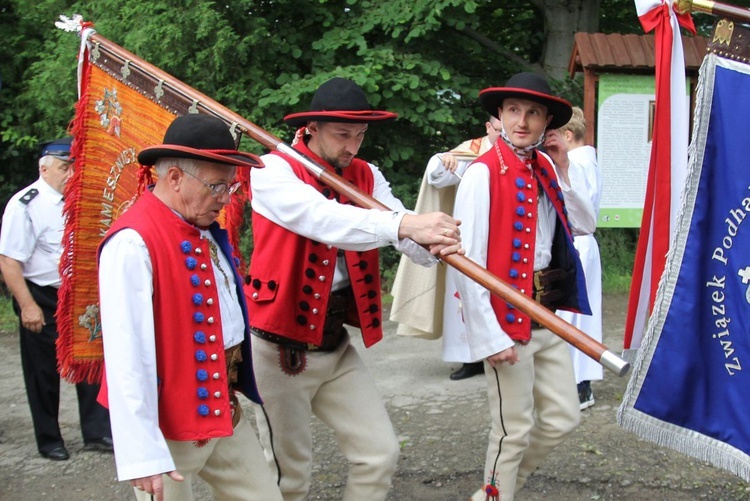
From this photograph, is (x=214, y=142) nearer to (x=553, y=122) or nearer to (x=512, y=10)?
(x=553, y=122)

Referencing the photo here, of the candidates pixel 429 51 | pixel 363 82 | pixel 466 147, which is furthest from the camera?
pixel 429 51

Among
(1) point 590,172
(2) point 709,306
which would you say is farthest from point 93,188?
(1) point 590,172

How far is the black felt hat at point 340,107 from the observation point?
148 inches

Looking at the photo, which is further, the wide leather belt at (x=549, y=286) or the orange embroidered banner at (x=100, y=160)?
the wide leather belt at (x=549, y=286)

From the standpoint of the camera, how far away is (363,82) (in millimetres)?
9961

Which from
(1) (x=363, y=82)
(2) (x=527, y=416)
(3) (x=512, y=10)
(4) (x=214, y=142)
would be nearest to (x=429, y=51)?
(1) (x=363, y=82)

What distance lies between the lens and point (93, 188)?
420cm

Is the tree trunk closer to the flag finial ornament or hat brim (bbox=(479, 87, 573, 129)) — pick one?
hat brim (bbox=(479, 87, 573, 129))

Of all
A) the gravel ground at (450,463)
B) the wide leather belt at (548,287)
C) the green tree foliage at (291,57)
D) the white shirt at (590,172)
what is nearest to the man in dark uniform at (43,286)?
the gravel ground at (450,463)

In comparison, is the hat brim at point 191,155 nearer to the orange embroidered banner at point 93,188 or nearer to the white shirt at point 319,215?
the white shirt at point 319,215

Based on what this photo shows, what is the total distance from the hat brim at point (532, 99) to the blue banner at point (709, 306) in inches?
32.7

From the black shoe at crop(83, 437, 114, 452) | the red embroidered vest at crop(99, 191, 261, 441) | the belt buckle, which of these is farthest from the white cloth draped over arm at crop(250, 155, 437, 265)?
the black shoe at crop(83, 437, 114, 452)

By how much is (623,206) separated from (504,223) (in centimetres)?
530

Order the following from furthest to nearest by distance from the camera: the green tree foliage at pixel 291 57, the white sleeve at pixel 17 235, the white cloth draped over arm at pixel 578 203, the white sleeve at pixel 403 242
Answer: the green tree foliage at pixel 291 57 → the white sleeve at pixel 17 235 → the white cloth draped over arm at pixel 578 203 → the white sleeve at pixel 403 242
